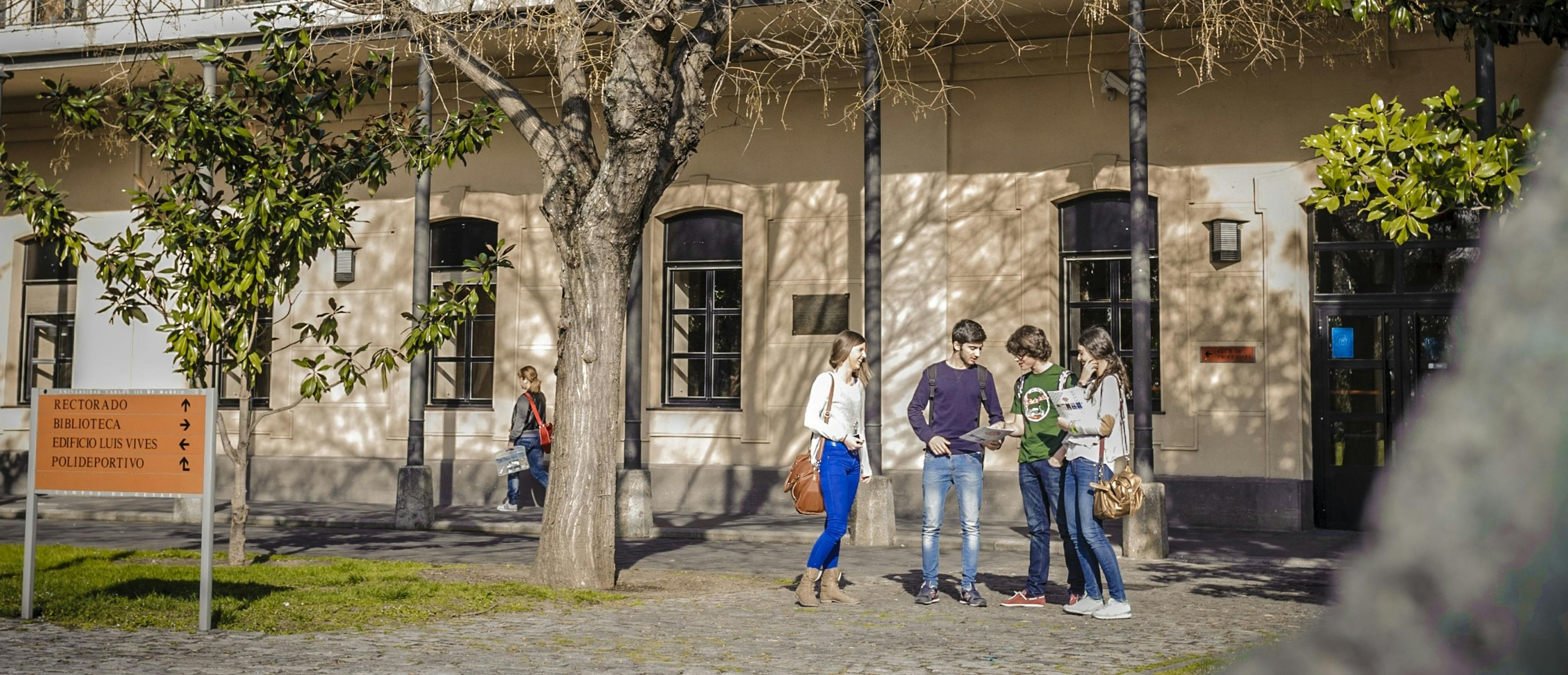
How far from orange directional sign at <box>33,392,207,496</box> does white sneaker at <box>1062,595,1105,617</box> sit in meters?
4.92

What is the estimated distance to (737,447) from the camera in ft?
54.3

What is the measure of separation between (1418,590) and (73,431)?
8214 mm

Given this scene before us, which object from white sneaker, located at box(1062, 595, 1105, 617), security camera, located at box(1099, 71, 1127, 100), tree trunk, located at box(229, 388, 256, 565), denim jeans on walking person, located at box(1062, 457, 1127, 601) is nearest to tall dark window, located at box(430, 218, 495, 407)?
tree trunk, located at box(229, 388, 256, 565)

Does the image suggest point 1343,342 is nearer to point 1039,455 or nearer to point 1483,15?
point 1039,455

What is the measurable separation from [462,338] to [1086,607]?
11597mm

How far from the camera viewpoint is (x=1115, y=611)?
8078 mm

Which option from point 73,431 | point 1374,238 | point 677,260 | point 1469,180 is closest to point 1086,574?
point 1469,180

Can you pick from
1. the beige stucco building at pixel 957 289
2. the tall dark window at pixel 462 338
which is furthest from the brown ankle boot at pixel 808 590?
the tall dark window at pixel 462 338

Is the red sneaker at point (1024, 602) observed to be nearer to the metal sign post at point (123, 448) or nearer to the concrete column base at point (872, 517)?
the concrete column base at point (872, 517)

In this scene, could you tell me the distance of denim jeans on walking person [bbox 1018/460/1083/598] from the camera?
28.3ft

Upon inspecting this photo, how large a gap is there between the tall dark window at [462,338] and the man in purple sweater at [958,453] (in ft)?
32.9

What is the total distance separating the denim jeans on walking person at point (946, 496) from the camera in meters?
8.84

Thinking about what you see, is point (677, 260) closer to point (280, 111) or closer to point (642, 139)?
point (280, 111)

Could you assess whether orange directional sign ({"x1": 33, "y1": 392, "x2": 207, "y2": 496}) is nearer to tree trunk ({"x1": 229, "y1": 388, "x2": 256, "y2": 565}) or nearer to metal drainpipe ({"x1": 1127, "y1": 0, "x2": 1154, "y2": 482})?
tree trunk ({"x1": 229, "y1": 388, "x2": 256, "y2": 565})
